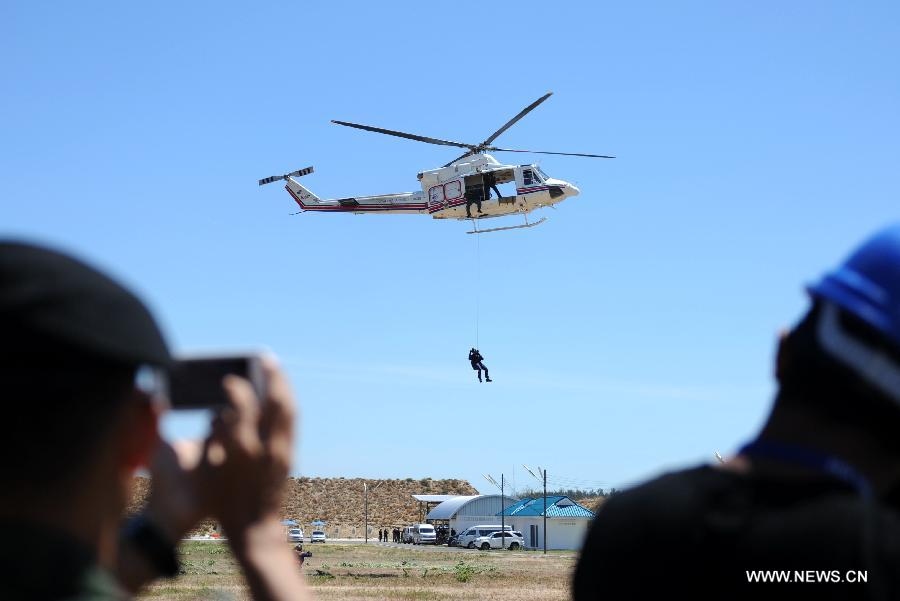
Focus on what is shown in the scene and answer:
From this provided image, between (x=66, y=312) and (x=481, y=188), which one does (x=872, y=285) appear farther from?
(x=481, y=188)

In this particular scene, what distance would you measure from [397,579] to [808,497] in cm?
3259

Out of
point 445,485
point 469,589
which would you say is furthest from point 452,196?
point 445,485

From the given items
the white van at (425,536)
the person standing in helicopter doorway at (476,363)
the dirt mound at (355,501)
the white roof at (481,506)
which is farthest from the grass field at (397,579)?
the dirt mound at (355,501)

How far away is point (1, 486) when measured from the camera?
4.38 ft

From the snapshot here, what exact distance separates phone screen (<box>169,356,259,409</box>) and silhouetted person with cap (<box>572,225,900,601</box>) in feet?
2.16

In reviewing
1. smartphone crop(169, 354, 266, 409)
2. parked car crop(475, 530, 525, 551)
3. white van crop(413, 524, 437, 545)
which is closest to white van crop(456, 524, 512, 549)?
parked car crop(475, 530, 525, 551)

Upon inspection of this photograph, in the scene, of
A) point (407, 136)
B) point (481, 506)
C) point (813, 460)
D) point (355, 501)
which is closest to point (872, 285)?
point (813, 460)

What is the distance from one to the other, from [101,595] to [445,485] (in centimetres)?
11920

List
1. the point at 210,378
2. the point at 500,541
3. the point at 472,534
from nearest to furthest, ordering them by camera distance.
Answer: the point at 210,378, the point at 500,541, the point at 472,534

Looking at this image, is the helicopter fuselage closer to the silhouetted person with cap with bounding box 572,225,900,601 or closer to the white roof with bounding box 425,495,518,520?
the silhouetted person with cap with bounding box 572,225,900,601

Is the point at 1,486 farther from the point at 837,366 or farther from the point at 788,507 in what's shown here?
the point at 837,366

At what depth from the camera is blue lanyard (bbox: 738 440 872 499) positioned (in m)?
1.67

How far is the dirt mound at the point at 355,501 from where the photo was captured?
10319 cm

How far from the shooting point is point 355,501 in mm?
110438
